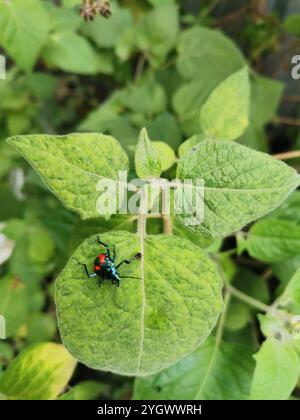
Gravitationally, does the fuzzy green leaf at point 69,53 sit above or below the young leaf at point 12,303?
above

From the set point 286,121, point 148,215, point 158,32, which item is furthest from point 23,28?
point 286,121

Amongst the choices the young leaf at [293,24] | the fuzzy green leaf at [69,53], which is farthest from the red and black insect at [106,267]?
the young leaf at [293,24]

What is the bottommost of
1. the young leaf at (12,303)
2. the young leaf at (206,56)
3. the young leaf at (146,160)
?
the young leaf at (12,303)

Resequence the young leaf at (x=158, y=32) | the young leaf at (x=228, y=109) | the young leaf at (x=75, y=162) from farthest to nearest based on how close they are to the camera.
Result: the young leaf at (x=158, y=32), the young leaf at (x=228, y=109), the young leaf at (x=75, y=162)

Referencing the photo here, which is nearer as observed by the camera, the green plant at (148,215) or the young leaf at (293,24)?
the green plant at (148,215)

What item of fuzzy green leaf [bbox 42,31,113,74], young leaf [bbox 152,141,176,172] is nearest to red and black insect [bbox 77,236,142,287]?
young leaf [bbox 152,141,176,172]

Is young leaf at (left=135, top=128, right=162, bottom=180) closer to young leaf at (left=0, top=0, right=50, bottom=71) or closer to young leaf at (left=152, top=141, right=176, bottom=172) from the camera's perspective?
young leaf at (left=152, top=141, right=176, bottom=172)

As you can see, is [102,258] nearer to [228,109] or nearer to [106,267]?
[106,267]

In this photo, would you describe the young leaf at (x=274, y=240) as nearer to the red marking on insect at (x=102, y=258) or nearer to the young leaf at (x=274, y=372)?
the young leaf at (x=274, y=372)
